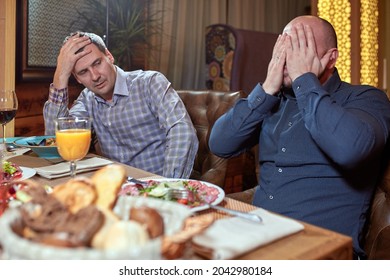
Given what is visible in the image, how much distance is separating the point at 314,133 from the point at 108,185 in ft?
2.25

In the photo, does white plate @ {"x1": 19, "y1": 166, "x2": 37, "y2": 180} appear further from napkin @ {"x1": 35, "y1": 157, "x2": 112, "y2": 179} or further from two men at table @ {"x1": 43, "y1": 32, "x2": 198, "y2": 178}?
two men at table @ {"x1": 43, "y1": 32, "x2": 198, "y2": 178}

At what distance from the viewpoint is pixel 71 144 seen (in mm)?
948

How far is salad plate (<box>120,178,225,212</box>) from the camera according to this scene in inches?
30.9

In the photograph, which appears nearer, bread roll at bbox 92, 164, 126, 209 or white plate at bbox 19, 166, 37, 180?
bread roll at bbox 92, 164, 126, 209

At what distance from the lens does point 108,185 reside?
54 cm

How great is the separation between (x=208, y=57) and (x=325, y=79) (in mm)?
2251

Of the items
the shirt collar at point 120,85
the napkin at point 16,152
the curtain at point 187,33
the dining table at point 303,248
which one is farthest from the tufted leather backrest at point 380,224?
the curtain at point 187,33

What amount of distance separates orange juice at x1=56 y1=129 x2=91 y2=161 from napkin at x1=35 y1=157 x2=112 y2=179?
158mm

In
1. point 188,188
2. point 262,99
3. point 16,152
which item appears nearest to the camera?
point 188,188

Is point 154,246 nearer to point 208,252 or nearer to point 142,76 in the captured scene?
point 208,252

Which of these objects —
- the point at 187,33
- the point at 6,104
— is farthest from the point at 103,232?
the point at 187,33

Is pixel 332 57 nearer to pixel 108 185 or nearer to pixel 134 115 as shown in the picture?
pixel 134 115

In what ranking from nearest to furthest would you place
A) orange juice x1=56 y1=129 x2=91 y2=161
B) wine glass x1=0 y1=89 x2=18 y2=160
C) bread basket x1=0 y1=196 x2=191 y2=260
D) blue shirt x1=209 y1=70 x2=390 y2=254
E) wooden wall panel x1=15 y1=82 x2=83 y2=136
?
bread basket x1=0 y1=196 x2=191 y2=260 < orange juice x1=56 y1=129 x2=91 y2=161 < blue shirt x1=209 y1=70 x2=390 y2=254 < wine glass x1=0 y1=89 x2=18 y2=160 < wooden wall panel x1=15 y1=82 x2=83 y2=136

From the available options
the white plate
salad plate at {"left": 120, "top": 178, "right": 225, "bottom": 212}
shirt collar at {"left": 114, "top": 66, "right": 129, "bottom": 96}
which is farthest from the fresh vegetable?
shirt collar at {"left": 114, "top": 66, "right": 129, "bottom": 96}
